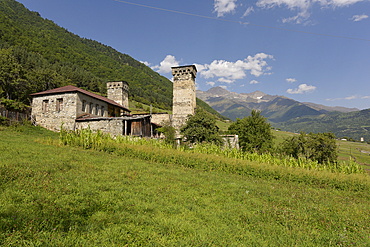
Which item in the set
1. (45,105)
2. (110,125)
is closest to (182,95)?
(110,125)

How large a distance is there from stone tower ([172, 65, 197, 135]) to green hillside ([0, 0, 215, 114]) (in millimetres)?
27207

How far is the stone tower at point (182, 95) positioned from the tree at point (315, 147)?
18247mm

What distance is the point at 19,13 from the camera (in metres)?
132

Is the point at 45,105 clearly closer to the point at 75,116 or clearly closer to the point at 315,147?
the point at 75,116

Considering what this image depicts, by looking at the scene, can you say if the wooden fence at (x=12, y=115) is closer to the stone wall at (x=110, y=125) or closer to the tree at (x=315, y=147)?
the stone wall at (x=110, y=125)

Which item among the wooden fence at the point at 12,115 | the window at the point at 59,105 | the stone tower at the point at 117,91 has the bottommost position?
the wooden fence at the point at 12,115

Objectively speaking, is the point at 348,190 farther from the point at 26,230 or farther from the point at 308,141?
the point at 308,141

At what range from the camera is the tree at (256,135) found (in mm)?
30469

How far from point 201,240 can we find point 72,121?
1115 inches

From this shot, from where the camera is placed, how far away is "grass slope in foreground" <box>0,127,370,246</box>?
3.94 meters

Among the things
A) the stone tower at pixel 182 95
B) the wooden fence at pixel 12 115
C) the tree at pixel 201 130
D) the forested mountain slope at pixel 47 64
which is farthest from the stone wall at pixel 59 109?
the tree at pixel 201 130

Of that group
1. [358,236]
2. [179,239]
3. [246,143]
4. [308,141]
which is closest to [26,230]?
[179,239]

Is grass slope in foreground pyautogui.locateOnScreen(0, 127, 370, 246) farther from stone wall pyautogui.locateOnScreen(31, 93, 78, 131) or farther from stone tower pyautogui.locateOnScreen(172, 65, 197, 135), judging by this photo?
stone tower pyautogui.locateOnScreen(172, 65, 197, 135)

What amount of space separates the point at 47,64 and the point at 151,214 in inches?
3964
